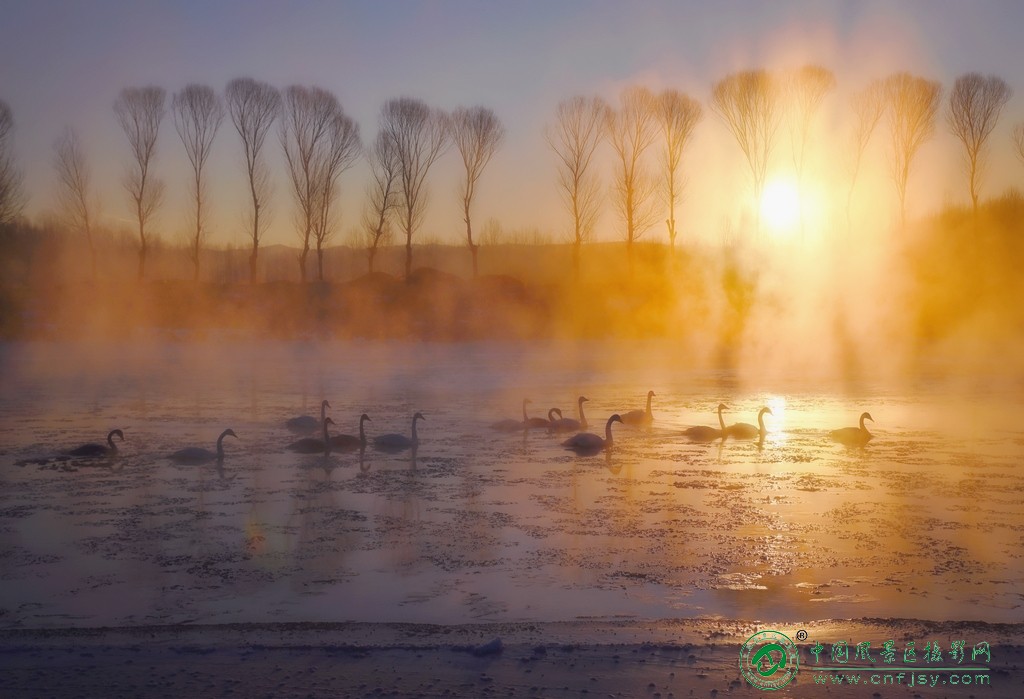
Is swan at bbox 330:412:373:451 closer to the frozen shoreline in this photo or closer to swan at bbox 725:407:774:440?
swan at bbox 725:407:774:440

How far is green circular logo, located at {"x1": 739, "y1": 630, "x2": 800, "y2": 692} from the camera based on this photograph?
15.5ft

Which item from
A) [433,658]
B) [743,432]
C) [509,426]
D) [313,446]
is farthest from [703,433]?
[433,658]

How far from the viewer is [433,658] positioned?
16.5 ft

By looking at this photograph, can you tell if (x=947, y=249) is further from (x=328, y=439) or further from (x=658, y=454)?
(x=328, y=439)

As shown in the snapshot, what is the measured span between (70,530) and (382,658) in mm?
4443

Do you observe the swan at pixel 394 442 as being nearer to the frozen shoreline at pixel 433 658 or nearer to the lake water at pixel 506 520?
the lake water at pixel 506 520

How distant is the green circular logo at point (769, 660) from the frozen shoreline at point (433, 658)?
6 centimetres

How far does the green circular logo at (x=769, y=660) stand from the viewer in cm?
472

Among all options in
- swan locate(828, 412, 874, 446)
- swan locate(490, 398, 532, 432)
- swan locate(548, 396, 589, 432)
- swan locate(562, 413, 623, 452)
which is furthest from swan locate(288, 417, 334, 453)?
swan locate(828, 412, 874, 446)

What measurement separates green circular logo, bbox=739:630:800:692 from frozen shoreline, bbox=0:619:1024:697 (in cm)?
6

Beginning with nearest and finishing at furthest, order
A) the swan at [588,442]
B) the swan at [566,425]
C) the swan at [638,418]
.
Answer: the swan at [588,442] < the swan at [566,425] < the swan at [638,418]

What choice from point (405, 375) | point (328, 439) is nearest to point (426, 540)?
point (328, 439)

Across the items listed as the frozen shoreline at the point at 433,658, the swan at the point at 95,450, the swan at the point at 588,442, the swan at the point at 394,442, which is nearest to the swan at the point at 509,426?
the swan at the point at 588,442

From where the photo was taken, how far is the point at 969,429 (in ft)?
48.6
